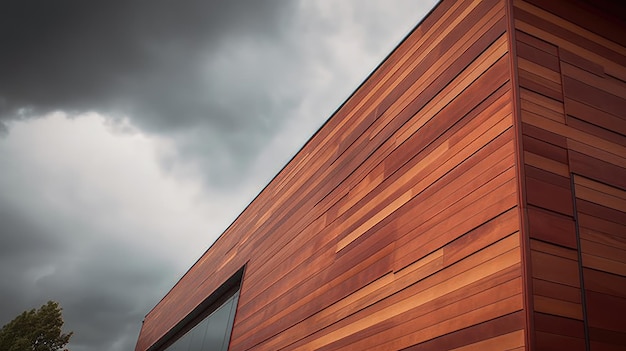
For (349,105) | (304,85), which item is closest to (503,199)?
(349,105)

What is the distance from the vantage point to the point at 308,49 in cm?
1109

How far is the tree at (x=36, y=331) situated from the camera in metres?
17.8

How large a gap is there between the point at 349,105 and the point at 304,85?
7.73 m

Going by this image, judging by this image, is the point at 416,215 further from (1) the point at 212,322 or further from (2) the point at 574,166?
(1) the point at 212,322

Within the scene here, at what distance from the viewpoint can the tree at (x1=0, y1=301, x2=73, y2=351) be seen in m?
17.8

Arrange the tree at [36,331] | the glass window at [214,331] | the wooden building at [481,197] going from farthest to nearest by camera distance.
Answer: the tree at [36,331] < the glass window at [214,331] < the wooden building at [481,197]

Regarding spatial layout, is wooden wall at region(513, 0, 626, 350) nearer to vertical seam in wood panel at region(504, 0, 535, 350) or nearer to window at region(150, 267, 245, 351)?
vertical seam in wood panel at region(504, 0, 535, 350)

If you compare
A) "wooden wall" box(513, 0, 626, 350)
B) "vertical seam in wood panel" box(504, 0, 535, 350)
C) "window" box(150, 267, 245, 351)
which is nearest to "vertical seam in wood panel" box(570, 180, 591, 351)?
"wooden wall" box(513, 0, 626, 350)

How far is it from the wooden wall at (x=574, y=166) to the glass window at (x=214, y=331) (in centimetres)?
567

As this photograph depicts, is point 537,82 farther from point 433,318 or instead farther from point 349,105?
point 349,105

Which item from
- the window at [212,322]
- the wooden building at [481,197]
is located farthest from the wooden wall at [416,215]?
the window at [212,322]

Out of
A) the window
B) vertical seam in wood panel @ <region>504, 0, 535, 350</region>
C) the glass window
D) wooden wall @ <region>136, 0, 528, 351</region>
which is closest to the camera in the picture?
vertical seam in wood panel @ <region>504, 0, 535, 350</region>

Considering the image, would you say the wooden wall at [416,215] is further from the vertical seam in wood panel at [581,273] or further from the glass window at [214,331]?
the glass window at [214,331]

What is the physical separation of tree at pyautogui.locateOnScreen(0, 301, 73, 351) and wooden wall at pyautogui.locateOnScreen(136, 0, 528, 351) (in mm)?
16492
